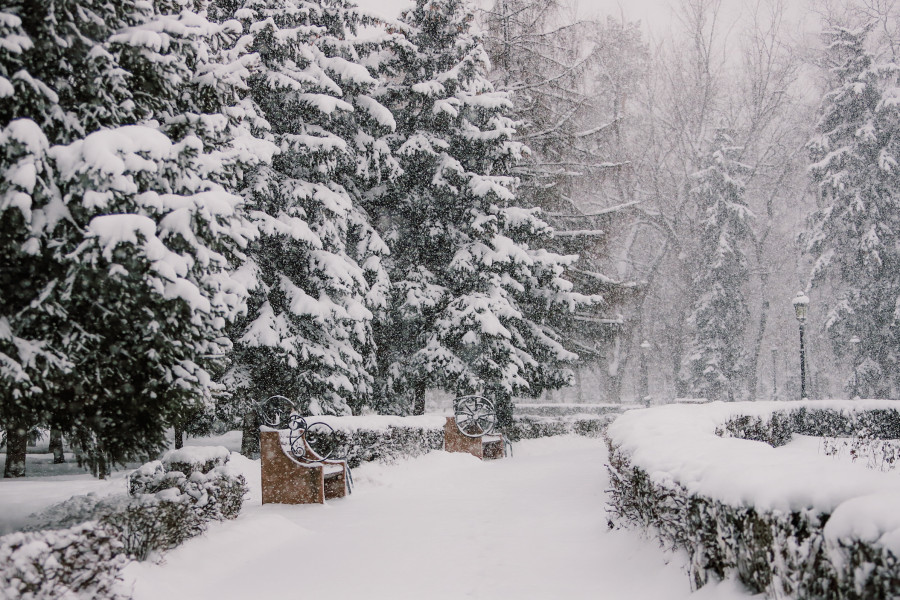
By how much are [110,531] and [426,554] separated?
299cm

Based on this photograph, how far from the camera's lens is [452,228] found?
1831cm

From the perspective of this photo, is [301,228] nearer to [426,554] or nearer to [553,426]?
[426,554]

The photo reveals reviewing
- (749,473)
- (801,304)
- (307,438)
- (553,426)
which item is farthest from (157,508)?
(801,304)

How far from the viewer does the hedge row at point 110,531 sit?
4234mm

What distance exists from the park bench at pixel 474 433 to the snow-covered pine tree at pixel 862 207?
17793mm

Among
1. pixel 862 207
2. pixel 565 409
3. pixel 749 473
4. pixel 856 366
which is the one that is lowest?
pixel 565 409

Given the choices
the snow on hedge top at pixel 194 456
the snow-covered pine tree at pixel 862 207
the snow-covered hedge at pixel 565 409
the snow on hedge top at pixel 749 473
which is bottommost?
the snow-covered hedge at pixel 565 409

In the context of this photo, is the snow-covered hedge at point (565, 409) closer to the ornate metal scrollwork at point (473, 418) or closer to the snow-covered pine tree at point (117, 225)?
the ornate metal scrollwork at point (473, 418)

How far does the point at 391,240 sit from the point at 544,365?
245 inches

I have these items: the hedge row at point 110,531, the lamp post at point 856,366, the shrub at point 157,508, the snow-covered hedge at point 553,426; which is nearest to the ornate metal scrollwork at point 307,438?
the hedge row at point 110,531

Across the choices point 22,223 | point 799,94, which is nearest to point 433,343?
point 22,223

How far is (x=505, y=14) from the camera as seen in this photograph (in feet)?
76.2

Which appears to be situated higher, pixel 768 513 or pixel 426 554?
pixel 768 513

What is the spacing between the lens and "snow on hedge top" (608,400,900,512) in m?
3.39
